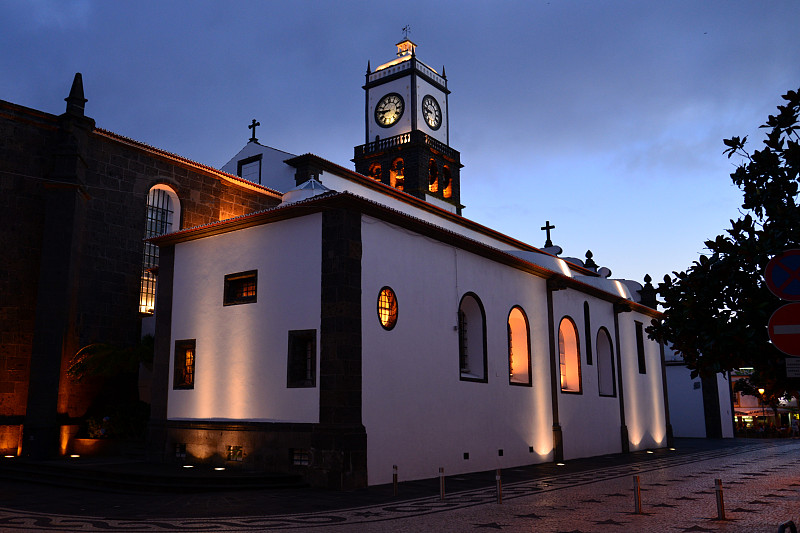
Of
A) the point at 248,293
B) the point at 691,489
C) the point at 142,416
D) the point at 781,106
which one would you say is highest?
the point at 781,106

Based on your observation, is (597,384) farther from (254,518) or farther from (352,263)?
(254,518)

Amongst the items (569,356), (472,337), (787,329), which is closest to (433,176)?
(569,356)

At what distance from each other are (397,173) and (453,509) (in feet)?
104

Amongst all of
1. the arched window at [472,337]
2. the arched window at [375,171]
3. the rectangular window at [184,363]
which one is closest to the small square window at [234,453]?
the rectangular window at [184,363]

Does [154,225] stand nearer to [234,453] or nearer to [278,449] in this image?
[234,453]

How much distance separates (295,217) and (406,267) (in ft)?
10.7

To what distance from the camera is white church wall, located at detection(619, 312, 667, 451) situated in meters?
31.0

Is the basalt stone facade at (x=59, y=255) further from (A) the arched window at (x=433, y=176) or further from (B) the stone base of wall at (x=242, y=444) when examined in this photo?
(A) the arched window at (x=433, y=176)

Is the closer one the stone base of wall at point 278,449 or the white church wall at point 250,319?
the stone base of wall at point 278,449

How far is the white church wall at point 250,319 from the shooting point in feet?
54.2

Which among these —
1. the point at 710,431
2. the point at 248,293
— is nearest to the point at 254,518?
the point at 248,293

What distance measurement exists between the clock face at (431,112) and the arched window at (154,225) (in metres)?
22.7

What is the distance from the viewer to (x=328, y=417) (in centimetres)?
1541

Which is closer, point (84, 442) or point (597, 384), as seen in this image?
point (84, 442)
